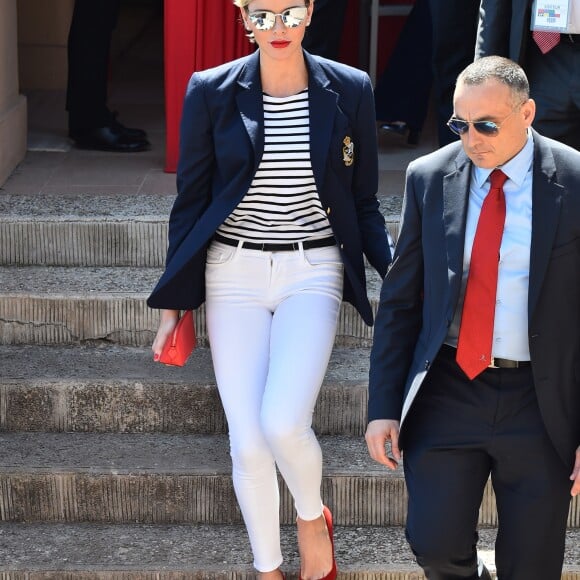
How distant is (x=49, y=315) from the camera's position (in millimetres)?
5031

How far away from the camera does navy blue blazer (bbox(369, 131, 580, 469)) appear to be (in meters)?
3.25

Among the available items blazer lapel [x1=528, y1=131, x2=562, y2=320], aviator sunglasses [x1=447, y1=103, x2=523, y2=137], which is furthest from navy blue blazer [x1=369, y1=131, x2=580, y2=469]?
aviator sunglasses [x1=447, y1=103, x2=523, y2=137]

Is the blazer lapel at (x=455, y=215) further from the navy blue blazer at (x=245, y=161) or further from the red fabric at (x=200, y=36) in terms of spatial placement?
the red fabric at (x=200, y=36)

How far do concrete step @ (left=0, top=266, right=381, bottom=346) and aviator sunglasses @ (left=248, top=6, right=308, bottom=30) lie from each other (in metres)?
1.46

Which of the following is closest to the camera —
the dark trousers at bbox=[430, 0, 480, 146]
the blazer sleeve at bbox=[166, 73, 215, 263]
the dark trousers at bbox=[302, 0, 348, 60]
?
the blazer sleeve at bbox=[166, 73, 215, 263]

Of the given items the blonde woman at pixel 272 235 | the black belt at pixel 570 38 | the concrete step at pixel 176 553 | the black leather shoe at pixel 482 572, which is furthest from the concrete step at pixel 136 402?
the black belt at pixel 570 38

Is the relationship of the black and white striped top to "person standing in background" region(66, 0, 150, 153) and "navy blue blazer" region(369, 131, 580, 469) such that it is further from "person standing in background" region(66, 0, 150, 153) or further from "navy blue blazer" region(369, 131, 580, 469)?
"person standing in background" region(66, 0, 150, 153)

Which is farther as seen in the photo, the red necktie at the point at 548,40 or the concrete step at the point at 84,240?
the concrete step at the point at 84,240

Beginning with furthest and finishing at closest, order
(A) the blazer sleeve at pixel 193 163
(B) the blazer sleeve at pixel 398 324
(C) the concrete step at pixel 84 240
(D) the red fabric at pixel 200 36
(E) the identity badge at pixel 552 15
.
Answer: (D) the red fabric at pixel 200 36 < (C) the concrete step at pixel 84 240 < (E) the identity badge at pixel 552 15 < (A) the blazer sleeve at pixel 193 163 < (B) the blazer sleeve at pixel 398 324

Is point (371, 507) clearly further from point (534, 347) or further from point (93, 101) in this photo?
point (93, 101)

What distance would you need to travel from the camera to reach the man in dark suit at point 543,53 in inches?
178

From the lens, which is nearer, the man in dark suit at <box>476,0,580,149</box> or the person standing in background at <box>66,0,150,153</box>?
the man in dark suit at <box>476,0,580,149</box>

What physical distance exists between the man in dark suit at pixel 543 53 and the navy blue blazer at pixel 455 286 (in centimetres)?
124

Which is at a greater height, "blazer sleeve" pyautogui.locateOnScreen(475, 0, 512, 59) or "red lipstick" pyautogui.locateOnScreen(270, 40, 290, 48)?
"red lipstick" pyautogui.locateOnScreen(270, 40, 290, 48)
